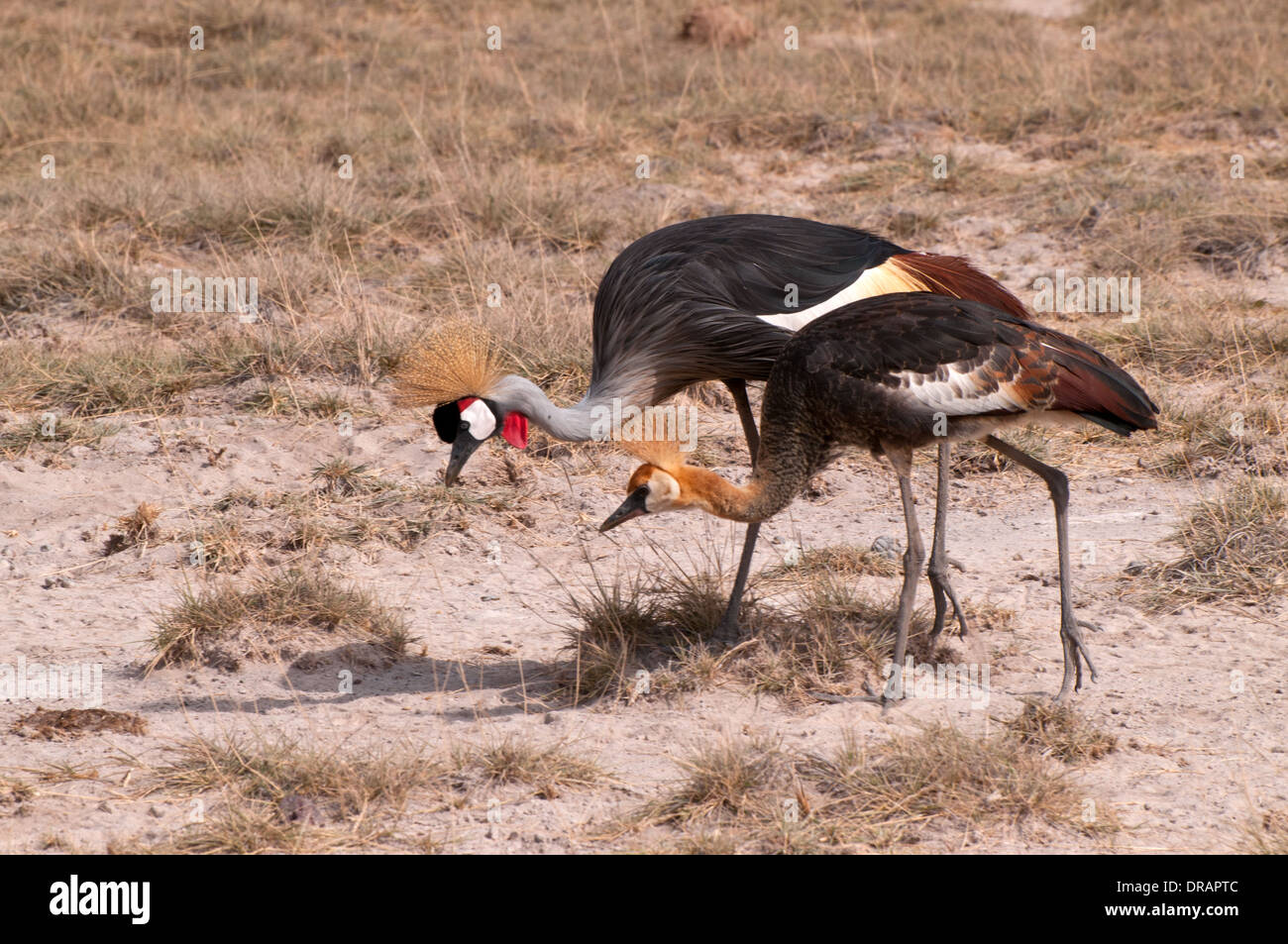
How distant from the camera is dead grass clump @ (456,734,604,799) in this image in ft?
11.8

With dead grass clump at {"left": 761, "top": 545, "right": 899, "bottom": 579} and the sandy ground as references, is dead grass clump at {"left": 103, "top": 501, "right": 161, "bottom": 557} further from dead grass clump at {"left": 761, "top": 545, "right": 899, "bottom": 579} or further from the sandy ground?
dead grass clump at {"left": 761, "top": 545, "right": 899, "bottom": 579}

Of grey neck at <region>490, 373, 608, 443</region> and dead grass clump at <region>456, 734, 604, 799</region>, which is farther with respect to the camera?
grey neck at <region>490, 373, 608, 443</region>

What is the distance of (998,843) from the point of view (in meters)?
3.34

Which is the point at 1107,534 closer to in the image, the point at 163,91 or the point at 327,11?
the point at 163,91

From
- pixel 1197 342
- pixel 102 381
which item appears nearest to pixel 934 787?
pixel 1197 342

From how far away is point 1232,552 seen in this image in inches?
183

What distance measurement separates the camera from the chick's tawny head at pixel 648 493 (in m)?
3.92

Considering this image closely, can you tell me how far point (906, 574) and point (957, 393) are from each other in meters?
0.55

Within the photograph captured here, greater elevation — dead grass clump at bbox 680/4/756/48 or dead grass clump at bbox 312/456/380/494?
dead grass clump at bbox 680/4/756/48

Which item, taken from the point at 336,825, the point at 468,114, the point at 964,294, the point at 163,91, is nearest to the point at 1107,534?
the point at 964,294

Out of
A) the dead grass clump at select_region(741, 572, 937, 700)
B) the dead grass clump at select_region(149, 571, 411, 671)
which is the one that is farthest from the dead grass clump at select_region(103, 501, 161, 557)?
the dead grass clump at select_region(741, 572, 937, 700)

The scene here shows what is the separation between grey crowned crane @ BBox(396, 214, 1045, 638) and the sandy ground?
0.57 meters
